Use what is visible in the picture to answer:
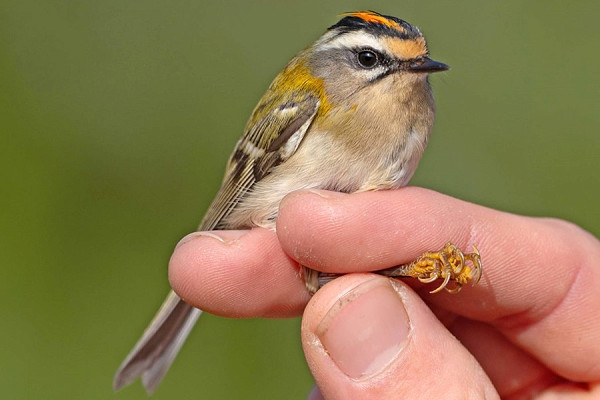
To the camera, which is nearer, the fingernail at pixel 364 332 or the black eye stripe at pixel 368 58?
the fingernail at pixel 364 332

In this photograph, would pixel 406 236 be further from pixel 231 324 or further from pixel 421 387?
pixel 231 324

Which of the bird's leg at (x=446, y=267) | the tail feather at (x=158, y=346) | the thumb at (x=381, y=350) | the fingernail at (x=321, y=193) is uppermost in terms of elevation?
the fingernail at (x=321, y=193)

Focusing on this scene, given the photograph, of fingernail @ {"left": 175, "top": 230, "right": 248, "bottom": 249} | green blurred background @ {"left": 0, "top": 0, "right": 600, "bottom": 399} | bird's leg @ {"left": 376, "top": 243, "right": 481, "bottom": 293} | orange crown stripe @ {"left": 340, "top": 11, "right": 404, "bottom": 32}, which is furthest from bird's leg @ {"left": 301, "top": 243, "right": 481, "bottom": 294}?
green blurred background @ {"left": 0, "top": 0, "right": 600, "bottom": 399}

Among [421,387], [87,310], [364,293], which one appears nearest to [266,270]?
[364,293]

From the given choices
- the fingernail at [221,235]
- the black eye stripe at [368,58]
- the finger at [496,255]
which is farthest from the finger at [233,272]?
the black eye stripe at [368,58]

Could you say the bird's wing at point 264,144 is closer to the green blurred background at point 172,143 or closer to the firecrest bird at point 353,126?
the firecrest bird at point 353,126

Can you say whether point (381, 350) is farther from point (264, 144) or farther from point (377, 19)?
point (377, 19)

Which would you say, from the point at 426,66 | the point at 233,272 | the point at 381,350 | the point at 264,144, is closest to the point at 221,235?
the point at 233,272

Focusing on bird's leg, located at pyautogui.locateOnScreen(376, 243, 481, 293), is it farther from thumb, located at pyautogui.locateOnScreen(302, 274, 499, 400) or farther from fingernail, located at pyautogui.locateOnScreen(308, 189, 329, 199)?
fingernail, located at pyautogui.locateOnScreen(308, 189, 329, 199)
